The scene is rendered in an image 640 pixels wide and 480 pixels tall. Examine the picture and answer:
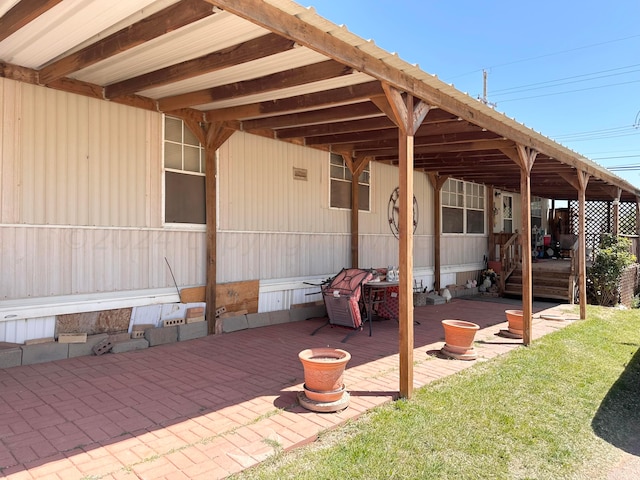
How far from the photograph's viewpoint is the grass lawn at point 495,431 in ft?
9.00

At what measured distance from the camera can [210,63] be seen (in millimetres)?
3873

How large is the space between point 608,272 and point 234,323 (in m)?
8.51

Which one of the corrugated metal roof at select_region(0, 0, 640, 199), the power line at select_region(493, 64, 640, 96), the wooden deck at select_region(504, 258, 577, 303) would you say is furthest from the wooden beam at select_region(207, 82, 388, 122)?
the power line at select_region(493, 64, 640, 96)

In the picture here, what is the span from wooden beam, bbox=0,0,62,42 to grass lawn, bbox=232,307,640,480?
3091 millimetres

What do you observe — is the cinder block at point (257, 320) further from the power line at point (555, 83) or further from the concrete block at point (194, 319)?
the power line at point (555, 83)

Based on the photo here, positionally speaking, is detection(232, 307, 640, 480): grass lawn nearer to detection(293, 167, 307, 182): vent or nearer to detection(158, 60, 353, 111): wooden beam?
detection(158, 60, 353, 111): wooden beam

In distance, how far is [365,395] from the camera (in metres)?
3.89

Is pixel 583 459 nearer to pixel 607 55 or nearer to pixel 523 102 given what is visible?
pixel 607 55

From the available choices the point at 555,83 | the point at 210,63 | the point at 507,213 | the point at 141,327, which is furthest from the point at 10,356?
the point at 555,83

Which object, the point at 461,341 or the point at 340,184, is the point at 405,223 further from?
the point at 340,184

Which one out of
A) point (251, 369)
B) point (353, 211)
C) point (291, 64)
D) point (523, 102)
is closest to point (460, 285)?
point (353, 211)

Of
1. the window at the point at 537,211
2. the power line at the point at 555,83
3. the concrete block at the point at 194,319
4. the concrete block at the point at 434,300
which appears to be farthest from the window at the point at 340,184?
the power line at the point at 555,83

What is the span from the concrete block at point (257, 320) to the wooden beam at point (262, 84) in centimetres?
306

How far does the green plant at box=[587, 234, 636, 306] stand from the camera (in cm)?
1012
